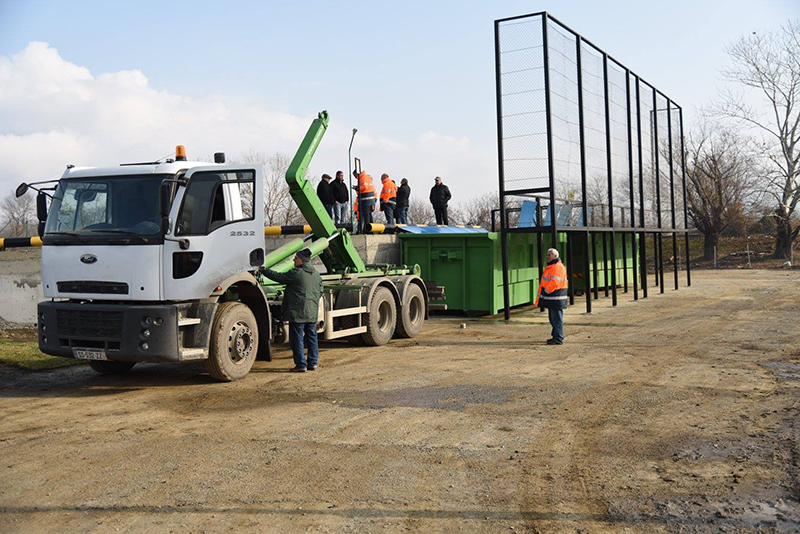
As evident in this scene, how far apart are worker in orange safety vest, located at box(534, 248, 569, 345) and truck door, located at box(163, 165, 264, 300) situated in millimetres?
5530

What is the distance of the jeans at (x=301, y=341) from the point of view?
10602 mm

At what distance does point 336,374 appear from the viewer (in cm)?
1039

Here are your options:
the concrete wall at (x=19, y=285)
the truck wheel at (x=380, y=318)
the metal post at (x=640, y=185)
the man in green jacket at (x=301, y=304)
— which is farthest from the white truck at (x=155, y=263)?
the metal post at (x=640, y=185)

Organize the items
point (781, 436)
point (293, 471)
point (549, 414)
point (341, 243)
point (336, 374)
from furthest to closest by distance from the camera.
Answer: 1. point (341, 243)
2. point (336, 374)
3. point (549, 414)
4. point (781, 436)
5. point (293, 471)

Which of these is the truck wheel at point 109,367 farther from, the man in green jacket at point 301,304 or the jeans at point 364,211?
the jeans at point 364,211

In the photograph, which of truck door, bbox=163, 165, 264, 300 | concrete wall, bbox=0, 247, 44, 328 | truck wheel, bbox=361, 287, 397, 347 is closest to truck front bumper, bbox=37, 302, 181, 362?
truck door, bbox=163, 165, 264, 300

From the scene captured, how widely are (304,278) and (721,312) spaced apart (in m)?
12.0

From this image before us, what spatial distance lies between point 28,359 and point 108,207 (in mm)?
4343

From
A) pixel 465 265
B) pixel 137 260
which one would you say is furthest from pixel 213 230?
pixel 465 265

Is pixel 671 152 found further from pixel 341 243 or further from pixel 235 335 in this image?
pixel 235 335

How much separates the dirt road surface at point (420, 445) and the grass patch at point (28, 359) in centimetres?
43

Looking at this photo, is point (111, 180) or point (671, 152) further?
point (671, 152)

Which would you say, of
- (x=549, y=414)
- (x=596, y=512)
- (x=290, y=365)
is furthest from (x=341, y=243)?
(x=596, y=512)

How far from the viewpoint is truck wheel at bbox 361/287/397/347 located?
12898 mm
